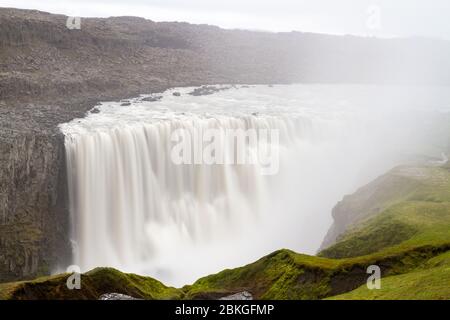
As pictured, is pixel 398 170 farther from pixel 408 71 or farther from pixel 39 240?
pixel 408 71

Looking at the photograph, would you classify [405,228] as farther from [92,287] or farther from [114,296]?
[92,287]

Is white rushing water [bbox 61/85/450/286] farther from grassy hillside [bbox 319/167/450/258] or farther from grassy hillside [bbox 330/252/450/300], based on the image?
grassy hillside [bbox 330/252/450/300]

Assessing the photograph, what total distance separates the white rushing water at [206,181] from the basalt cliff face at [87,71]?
265cm

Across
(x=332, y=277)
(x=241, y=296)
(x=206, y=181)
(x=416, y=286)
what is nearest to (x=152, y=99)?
(x=206, y=181)

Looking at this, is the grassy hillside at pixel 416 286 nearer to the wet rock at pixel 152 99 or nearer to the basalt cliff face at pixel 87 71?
the basalt cliff face at pixel 87 71

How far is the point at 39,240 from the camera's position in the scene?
34938mm

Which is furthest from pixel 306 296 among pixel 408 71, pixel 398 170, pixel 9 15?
pixel 408 71

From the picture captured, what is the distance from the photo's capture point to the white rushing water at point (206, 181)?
39.1 m

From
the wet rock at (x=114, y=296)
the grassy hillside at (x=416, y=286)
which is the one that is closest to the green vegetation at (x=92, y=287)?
the wet rock at (x=114, y=296)

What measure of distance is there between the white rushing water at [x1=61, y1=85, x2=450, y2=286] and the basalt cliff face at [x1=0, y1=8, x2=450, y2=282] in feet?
8.69

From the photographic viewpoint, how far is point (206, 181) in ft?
154

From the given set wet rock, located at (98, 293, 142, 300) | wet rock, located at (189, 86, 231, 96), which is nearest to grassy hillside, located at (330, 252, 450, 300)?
wet rock, located at (98, 293, 142, 300)

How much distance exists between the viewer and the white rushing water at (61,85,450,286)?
128 feet
